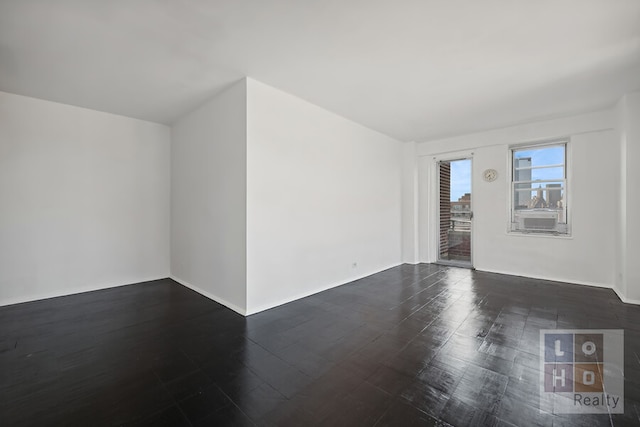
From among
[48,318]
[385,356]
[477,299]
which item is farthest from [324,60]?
[48,318]

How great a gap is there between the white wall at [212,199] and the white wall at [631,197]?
198 inches

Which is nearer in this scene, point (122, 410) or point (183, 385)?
point (122, 410)

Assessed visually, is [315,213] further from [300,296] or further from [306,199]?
[300,296]

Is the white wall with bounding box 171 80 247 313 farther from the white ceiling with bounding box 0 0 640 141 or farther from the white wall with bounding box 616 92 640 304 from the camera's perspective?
the white wall with bounding box 616 92 640 304

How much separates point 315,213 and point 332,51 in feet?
6.84

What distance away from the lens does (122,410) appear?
1.65m

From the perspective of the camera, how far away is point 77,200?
4.02 meters

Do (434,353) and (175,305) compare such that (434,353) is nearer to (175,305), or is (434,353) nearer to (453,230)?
(175,305)

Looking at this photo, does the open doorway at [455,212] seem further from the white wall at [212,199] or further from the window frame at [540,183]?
the white wall at [212,199]

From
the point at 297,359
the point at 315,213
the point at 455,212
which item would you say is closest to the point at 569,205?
the point at 455,212

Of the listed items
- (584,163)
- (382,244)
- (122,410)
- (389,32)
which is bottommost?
(122,410)

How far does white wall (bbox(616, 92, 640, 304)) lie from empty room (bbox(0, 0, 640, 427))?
27 mm

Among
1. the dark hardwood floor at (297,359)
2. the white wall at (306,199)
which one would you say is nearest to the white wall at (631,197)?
the dark hardwood floor at (297,359)

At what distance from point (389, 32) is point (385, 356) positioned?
2743mm
